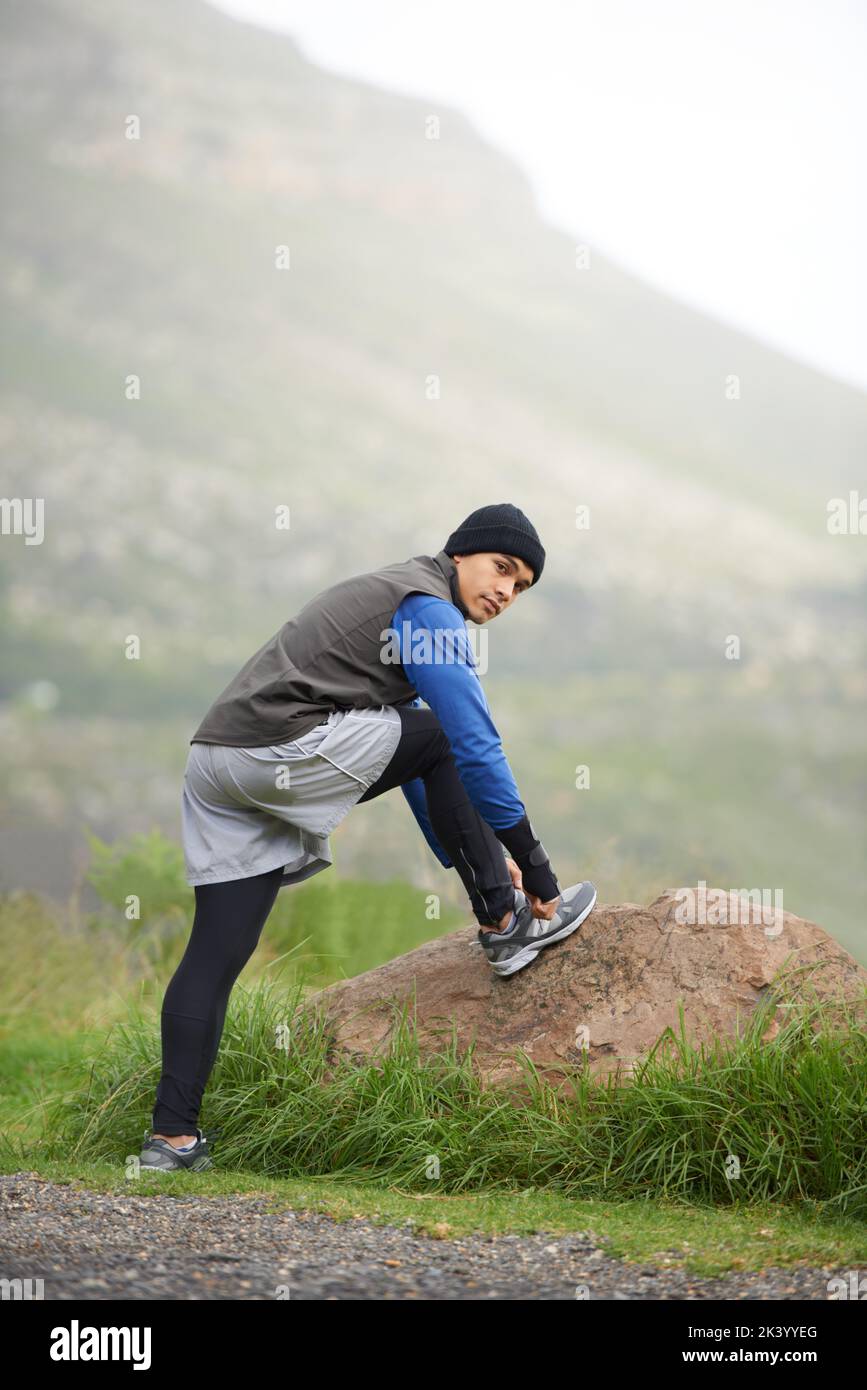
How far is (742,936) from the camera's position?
155 inches

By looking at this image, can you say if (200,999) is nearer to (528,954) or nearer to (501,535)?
(528,954)

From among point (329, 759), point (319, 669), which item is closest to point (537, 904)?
point (329, 759)

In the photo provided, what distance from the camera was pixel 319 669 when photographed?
11.9ft

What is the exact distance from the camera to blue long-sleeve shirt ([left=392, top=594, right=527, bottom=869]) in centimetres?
351

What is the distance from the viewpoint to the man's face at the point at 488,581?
147 inches

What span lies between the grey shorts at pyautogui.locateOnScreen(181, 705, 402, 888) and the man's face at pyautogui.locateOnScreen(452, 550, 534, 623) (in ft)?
1.24

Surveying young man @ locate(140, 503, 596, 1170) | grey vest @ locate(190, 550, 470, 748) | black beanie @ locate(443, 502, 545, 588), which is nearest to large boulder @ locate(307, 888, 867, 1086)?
young man @ locate(140, 503, 596, 1170)

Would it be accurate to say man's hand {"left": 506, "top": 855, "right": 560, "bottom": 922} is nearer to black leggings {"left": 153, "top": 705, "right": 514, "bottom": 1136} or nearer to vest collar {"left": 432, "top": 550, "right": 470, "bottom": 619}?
black leggings {"left": 153, "top": 705, "right": 514, "bottom": 1136}

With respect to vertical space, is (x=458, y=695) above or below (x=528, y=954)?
above

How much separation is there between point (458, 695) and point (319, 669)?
1.31 ft

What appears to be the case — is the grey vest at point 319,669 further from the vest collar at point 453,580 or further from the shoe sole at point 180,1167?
the shoe sole at point 180,1167

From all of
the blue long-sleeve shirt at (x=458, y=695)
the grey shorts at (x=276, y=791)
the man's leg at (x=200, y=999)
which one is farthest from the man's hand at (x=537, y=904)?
the man's leg at (x=200, y=999)

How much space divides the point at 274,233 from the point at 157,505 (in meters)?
15.4

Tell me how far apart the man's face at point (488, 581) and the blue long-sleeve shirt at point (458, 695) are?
0.48ft
